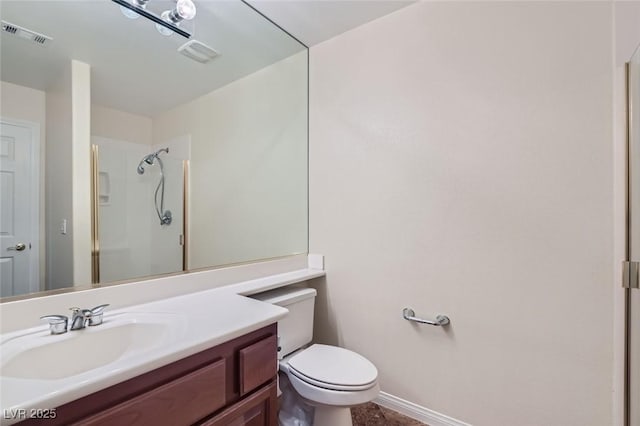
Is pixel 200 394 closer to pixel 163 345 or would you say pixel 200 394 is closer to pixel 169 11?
pixel 163 345

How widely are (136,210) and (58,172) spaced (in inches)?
15.9

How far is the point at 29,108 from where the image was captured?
1.30 metres

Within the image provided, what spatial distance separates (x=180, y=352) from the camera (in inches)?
30.5

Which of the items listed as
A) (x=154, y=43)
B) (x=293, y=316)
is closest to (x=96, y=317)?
(x=293, y=316)

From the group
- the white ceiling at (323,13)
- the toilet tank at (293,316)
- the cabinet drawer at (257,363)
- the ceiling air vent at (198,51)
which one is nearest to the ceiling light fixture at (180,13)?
the ceiling air vent at (198,51)

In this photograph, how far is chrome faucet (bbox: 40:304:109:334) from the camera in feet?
2.89

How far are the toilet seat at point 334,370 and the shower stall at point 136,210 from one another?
83 centimetres

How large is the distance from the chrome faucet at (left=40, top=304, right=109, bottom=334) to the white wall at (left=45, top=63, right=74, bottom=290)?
0.49 m

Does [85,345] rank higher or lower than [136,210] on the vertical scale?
lower

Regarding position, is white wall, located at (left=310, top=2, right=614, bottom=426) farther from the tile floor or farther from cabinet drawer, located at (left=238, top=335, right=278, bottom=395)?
cabinet drawer, located at (left=238, top=335, right=278, bottom=395)

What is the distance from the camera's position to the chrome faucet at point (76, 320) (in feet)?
2.89

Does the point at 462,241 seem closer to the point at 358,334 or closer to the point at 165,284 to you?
the point at 358,334

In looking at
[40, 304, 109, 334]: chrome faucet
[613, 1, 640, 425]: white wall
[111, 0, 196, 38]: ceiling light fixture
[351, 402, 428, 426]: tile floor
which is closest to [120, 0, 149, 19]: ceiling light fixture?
[111, 0, 196, 38]: ceiling light fixture

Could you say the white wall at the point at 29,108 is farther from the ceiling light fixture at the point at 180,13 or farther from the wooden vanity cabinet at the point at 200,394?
the wooden vanity cabinet at the point at 200,394
